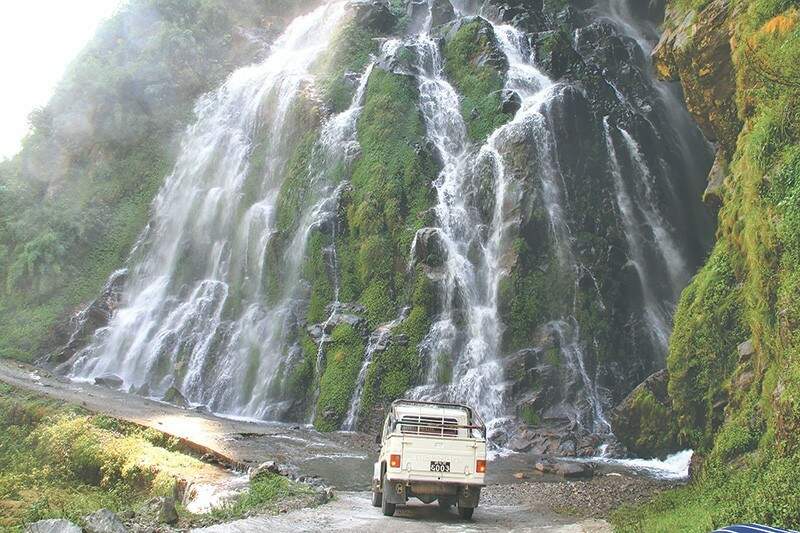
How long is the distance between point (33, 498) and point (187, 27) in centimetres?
4422

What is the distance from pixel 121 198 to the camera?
143 ft

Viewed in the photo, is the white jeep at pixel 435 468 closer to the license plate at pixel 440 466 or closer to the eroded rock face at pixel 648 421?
the license plate at pixel 440 466

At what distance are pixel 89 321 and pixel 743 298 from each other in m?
31.3

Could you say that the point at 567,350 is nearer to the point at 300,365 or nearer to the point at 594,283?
the point at 594,283

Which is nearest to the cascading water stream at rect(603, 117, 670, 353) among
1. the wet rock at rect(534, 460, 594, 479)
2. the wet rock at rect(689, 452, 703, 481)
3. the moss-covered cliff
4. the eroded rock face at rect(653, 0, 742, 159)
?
the moss-covered cliff

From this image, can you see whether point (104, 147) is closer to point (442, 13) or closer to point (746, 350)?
point (442, 13)

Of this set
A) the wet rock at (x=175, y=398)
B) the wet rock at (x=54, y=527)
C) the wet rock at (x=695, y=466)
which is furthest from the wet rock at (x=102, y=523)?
the wet rock at (x=175, y=398)

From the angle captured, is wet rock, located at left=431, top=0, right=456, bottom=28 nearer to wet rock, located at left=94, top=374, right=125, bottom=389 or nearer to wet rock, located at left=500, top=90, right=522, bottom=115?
wet rock, located at left=500, top=90, right=522, bottom=115

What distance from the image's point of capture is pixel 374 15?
4225 cm

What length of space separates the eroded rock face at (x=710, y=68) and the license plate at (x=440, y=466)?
47.0ft

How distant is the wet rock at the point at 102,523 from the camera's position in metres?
8.87

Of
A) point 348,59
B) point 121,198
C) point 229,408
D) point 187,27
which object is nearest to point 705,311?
point 229,408

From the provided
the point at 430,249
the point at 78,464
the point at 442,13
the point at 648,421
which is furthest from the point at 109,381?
the point at 442,13

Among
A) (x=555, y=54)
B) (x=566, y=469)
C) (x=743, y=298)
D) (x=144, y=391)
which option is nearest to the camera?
(x=743, y=298)
